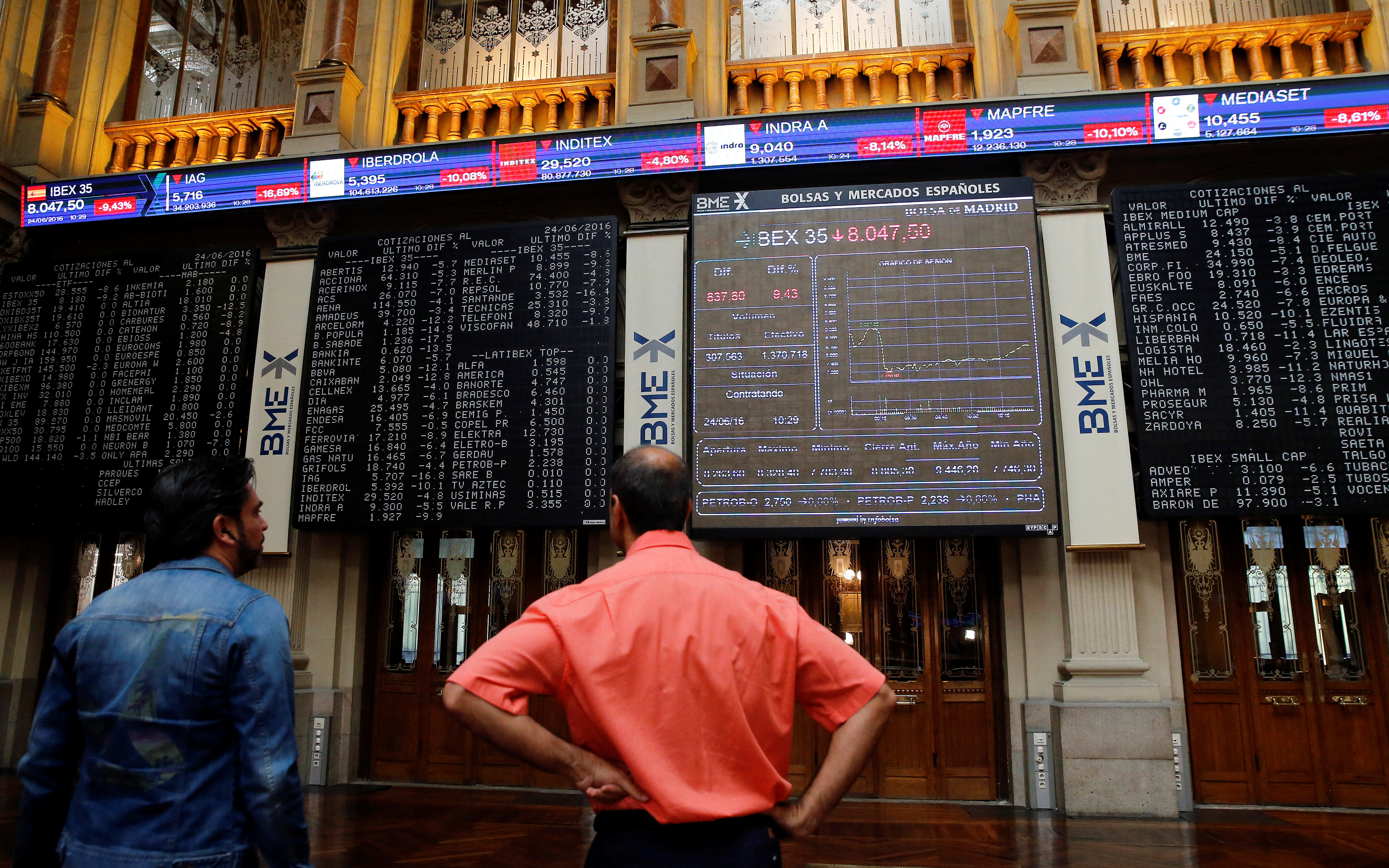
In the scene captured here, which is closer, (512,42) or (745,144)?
(745,144)

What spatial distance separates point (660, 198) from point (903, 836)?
5.67 metres

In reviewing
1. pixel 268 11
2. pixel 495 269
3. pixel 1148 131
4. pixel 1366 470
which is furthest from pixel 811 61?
pixel 268 11

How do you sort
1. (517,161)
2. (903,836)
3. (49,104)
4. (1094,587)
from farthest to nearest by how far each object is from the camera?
(49,104) < (517,161) < (1094,587) < (903,836)

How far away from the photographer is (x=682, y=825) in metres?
1.54

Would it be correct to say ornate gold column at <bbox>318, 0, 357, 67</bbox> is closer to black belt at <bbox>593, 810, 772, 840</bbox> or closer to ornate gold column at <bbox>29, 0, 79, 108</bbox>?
ornate gold column at <bbox>29, 0, 79, 108</bbox>

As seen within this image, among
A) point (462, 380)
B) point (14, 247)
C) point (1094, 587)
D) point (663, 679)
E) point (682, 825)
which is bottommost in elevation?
point (682, 825)

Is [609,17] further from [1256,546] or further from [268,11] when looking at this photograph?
[1256,546]

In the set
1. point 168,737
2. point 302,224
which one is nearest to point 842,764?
point 168,737

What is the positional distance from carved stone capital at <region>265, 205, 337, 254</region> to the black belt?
8.11m

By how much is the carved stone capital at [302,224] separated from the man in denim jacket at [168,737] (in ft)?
23.7

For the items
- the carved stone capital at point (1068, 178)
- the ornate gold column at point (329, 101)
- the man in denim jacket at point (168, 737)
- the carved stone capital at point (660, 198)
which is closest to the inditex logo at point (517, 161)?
the carved stone capital at point (660, 198)

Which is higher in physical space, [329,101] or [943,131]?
[329,101]

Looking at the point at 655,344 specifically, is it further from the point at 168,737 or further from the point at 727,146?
the point at 168,737

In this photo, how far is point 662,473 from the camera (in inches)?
71.4
